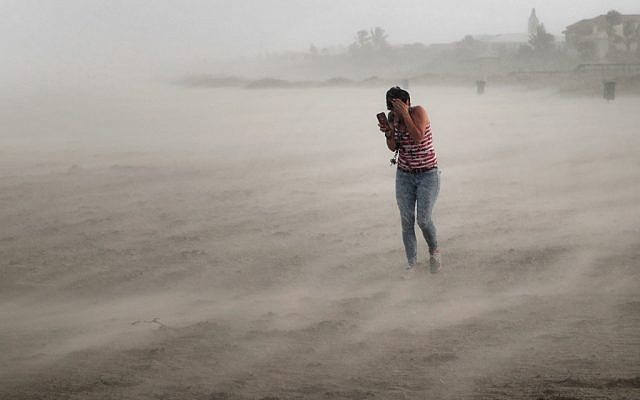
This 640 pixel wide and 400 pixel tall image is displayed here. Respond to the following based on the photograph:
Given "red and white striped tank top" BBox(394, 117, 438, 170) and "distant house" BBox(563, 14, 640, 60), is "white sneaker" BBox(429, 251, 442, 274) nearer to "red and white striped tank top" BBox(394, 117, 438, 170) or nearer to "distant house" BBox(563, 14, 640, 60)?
"red and white striped tank top" BBox(394, 117, 438, 170)

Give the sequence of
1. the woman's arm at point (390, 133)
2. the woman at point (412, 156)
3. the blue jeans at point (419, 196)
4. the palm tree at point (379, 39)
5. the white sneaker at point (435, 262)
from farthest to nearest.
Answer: the palm tree at point (379, 39)
the white sneaker at point (435, 262)
the blue jeans at point (419, 196)
the woman's arm at point (390, 133)
the woman at point (412, 156)

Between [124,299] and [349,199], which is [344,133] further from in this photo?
[124,299]

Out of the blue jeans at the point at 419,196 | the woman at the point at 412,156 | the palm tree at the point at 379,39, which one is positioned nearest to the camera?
the woman at the point at 412,156

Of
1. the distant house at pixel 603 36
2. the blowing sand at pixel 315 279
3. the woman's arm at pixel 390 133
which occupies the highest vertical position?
the distant house at pixel 603 36

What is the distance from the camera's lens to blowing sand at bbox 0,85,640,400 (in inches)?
160

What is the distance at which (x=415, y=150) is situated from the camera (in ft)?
17.5

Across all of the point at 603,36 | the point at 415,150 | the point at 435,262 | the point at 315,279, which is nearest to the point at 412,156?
the point at 415,150

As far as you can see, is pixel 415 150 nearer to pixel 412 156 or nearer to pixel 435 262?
pixel 412 156

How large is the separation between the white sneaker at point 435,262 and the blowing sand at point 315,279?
118 millimetres

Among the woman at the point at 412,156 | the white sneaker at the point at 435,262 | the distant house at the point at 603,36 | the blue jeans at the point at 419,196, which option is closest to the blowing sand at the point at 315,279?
the white sneaker at the point at 435,262

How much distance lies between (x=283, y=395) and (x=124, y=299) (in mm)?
2580

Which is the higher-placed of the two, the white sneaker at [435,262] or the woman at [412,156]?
the woman at [412,156]

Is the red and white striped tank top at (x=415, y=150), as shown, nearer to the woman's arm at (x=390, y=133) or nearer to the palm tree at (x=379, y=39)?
the woman's arm at (x=390, y=133)

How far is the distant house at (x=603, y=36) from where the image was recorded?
44606mm
